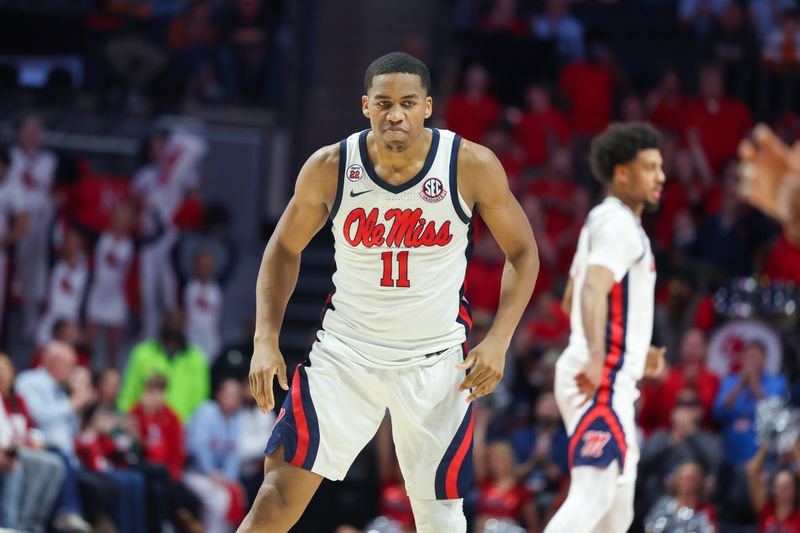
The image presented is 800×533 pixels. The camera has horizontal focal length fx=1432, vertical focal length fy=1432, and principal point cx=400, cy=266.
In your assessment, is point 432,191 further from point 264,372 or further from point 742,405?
point 742,405

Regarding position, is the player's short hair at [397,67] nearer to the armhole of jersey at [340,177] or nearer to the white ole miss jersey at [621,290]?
the armhole of jersey at [340,177]

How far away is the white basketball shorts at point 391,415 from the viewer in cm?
524

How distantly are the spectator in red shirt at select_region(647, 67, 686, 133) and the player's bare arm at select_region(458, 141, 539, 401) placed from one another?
835 centimetres

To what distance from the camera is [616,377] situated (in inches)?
247

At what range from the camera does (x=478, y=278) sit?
39.1ft

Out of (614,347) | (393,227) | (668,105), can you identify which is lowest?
(614,347)

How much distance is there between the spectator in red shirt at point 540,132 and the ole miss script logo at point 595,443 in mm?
7392

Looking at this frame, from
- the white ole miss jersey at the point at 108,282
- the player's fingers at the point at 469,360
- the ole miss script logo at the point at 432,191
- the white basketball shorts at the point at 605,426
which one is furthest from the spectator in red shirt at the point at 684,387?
the ole miss script logo at the point at 432,191

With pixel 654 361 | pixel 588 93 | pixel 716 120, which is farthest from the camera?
pixel 588 93

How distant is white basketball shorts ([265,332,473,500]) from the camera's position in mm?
5242

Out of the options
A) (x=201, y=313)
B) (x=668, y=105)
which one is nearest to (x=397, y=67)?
(x=201, y=313)

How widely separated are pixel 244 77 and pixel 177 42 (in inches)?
31.3

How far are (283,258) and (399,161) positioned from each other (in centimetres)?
58

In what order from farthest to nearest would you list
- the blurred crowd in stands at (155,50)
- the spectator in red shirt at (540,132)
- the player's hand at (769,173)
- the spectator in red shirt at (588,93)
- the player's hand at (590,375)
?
the blurred crowd in stands at (155,50) < the spectator in red shirt at (588,93) < the spectator in red shirt at (540,132) < the player's hand at (590,375) < the player's hand at (769,173)
